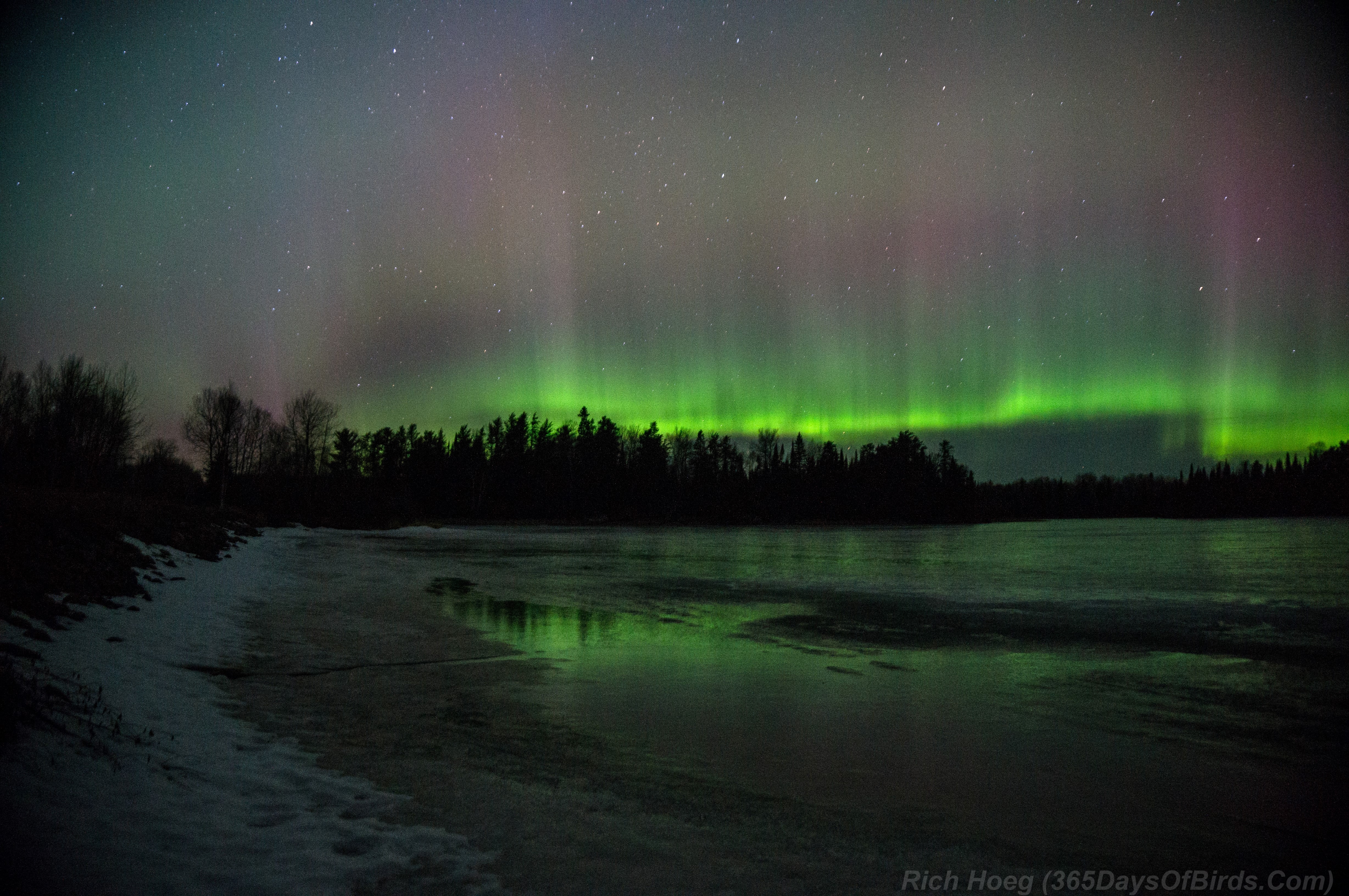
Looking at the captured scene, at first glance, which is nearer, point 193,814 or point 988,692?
point 193,814

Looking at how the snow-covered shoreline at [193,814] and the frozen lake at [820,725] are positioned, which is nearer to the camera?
the snow-covered shoreline at [193,814]

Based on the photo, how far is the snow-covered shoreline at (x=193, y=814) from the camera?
404 cm

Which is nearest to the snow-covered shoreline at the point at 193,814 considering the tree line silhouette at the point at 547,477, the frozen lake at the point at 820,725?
the frozen lake at the point at 820,725

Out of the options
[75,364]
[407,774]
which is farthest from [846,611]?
[75,364]

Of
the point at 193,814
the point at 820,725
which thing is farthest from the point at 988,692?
the point at 193,814

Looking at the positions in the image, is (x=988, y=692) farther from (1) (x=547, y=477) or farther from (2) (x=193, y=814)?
(1) (x=547, y=477)

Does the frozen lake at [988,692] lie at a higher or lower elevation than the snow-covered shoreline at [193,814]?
lower

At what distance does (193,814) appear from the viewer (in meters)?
4.89

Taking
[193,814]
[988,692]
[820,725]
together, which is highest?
[193,814]

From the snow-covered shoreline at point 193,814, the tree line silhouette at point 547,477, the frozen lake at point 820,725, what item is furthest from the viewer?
the tree line silhouette at point 547,477

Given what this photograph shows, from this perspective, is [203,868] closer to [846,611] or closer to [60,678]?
[60,678]

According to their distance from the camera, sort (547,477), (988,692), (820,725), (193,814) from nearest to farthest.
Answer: (193,814)
(820,725)
(988,692)
(547,477)

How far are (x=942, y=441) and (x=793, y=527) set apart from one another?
58.5m

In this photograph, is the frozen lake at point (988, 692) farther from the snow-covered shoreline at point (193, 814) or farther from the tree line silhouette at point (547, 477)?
the tree line silhouette at point (547, 477)
